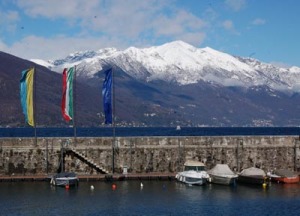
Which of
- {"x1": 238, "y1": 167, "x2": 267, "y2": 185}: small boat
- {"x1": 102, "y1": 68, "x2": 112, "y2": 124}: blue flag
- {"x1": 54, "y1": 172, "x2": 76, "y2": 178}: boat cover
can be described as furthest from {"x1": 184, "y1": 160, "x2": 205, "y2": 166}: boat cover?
{"x1": 54, "y1": 172, "x2": 76, "y2": 178}: boat cover

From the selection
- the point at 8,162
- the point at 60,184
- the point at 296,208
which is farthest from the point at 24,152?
the point at 296,208

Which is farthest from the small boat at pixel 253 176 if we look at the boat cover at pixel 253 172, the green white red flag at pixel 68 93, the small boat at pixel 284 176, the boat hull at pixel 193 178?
the green white red flag at pixel 68 93

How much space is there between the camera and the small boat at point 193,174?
6369 cm

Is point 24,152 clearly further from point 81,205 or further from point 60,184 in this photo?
point 81,205

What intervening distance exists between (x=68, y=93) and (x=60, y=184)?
1212cm

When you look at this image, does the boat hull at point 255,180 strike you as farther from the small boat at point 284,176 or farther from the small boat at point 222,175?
the small boat at point 284,176

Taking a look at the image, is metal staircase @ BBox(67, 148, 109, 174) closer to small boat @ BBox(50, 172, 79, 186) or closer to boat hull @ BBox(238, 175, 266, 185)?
small boat @ BBox(50, 172, 79, 186)

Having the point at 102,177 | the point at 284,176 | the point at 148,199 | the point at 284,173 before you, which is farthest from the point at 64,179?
the point at 284,173

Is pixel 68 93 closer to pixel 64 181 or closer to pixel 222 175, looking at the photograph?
pixel 64 181

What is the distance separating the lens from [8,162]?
65.0 meters

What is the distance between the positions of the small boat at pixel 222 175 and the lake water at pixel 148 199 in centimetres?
74

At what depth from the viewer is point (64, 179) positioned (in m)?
61.4

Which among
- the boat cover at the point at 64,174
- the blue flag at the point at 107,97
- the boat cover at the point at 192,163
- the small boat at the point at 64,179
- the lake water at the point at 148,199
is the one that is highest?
the blue flag at the point at 107,97

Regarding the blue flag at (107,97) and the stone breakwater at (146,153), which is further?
the blue flag at (107,97)
